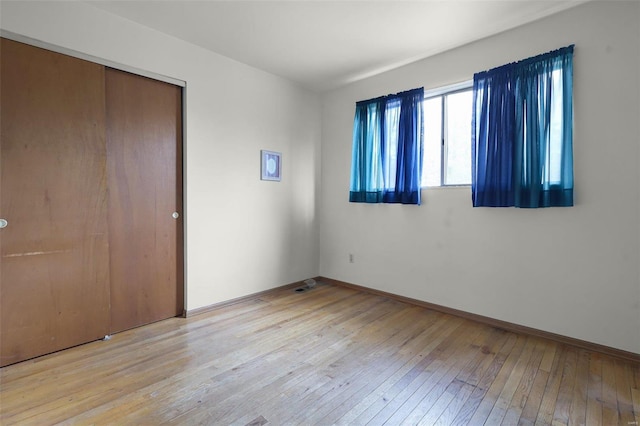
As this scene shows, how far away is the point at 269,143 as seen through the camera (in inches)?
154

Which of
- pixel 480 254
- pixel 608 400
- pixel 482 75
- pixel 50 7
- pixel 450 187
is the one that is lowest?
pixel 608 400

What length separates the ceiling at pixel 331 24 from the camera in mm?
2496

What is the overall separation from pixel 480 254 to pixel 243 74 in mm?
3354

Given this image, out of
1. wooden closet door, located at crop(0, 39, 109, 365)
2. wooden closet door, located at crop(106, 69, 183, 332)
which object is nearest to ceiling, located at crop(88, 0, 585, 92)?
wooden closet door, located at crop(106, 69, 183, 332)

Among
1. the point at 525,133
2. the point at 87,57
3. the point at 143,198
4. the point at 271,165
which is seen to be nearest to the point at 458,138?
the point at 525,133

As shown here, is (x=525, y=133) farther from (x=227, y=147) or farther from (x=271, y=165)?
(x=227, y=147)

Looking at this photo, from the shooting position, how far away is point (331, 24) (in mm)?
2768

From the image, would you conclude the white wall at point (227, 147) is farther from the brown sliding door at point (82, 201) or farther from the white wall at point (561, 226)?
the white wall at point (561, 226)

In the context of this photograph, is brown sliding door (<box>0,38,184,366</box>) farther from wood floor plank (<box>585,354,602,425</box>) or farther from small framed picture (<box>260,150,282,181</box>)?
wood floor plank (<box>585,354,602,425</box>)

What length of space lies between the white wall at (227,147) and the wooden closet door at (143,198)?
135 mm

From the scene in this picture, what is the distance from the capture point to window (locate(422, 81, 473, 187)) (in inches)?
127

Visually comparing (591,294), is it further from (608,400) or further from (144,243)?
(144,243)

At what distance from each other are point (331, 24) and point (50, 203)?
2.82 metres

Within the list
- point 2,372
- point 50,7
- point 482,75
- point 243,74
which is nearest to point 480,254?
point 482,75
